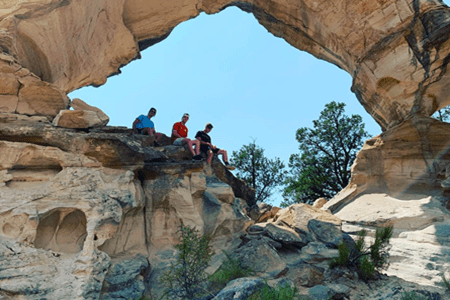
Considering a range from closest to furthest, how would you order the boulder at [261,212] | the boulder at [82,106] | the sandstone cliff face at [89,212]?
the sandstone cliff face at [89,212]
the boulder at [82,106]
the boulder at [261,212]

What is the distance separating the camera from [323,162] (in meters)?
17.2

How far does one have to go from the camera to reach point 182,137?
9.13 metres

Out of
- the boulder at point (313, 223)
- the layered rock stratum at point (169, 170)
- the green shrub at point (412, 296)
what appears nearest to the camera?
the green shrub at point (412, 296)

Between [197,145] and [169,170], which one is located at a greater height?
[197,145]

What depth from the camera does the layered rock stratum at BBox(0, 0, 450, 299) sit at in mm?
5312

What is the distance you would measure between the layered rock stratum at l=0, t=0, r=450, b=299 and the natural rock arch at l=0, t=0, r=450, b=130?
4cm

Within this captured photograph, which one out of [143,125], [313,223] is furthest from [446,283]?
[143,125]

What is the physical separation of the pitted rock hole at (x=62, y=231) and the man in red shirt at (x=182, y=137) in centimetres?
320

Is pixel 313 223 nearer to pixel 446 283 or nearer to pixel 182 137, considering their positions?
pixel 446 283

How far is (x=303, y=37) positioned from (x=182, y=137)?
705cm

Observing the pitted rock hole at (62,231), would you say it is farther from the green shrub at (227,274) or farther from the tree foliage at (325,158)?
the tree foliage at (325,158)

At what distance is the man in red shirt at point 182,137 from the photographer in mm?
8211

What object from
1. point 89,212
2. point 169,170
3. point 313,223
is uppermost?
point 169,170

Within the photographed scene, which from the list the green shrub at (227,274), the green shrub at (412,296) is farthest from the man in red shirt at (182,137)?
the green shrub at (412,296)
